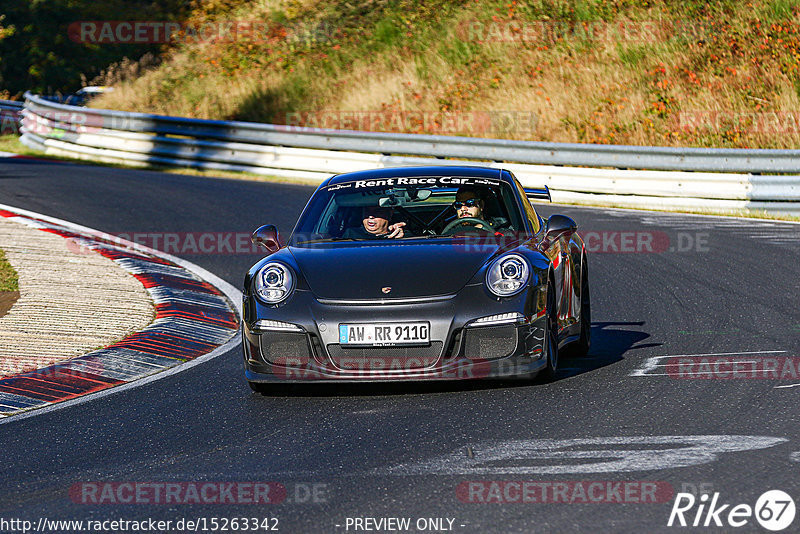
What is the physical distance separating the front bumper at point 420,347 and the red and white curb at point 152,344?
1.51 m

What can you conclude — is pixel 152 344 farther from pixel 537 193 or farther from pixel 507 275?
pixel 507 275

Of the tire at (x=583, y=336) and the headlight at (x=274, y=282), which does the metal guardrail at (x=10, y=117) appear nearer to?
the tire at (x=583, y=336)

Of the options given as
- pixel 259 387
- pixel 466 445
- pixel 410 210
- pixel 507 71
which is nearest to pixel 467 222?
pixel 410 210

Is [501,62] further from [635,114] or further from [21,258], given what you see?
[21,258]

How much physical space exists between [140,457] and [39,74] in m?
42.3

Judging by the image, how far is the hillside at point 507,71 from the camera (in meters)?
23.6

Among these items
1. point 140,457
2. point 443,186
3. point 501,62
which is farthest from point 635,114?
point 140,457

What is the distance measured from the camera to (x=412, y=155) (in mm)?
20938

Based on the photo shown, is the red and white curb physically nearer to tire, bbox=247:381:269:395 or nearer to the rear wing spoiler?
tire, bbox=247:381:269:395

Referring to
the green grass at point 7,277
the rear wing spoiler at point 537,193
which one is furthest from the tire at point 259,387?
the green grass at point 7,277

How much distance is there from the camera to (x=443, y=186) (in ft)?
27.4

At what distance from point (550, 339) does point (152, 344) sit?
340 centimetres

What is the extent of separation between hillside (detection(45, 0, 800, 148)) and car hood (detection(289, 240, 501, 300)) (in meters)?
14.9

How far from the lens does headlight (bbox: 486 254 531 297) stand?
6988 mm
